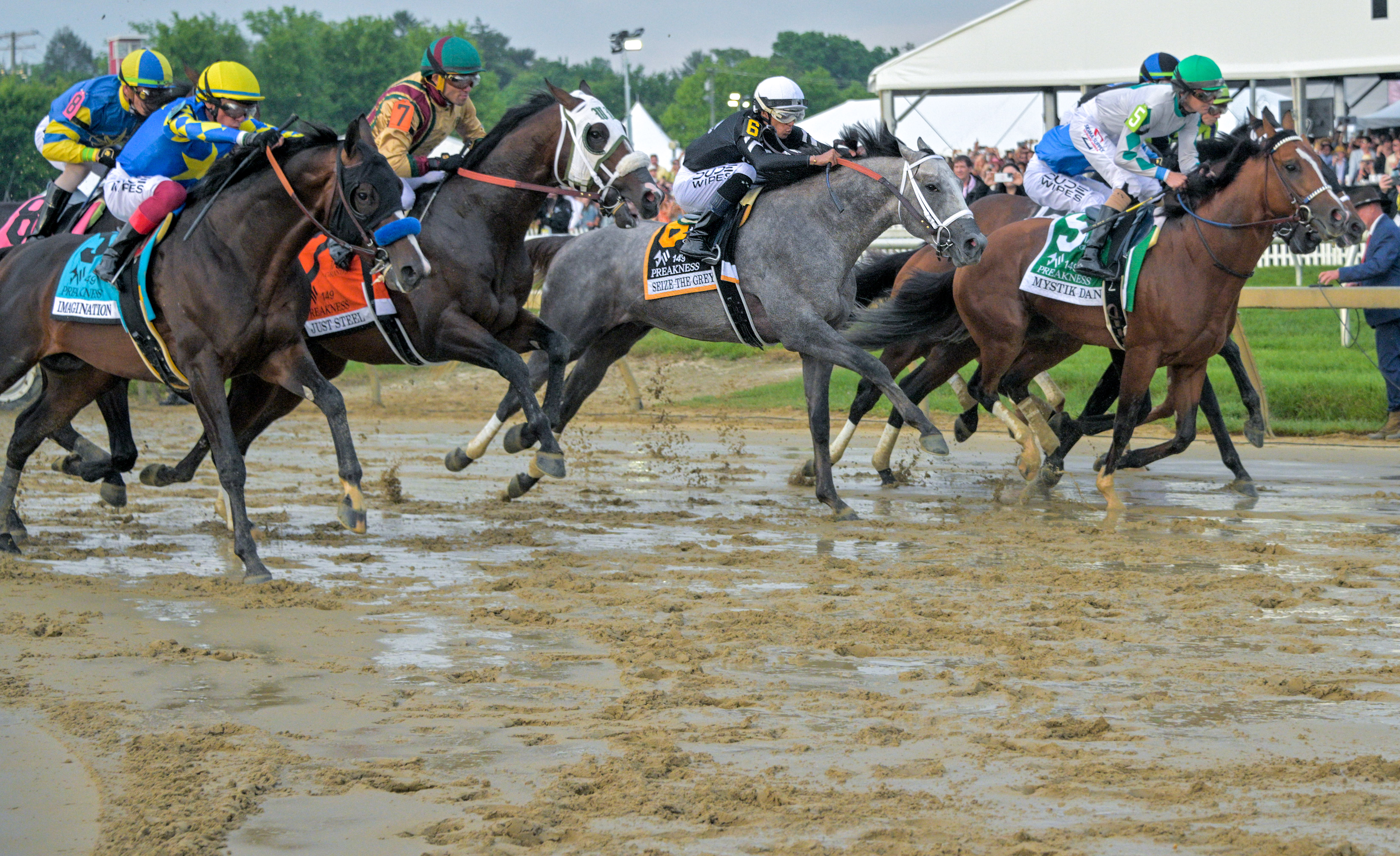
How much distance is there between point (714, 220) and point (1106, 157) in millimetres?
2556

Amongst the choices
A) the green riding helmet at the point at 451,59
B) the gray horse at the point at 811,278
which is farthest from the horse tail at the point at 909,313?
the green riding helmet at the point at 451,59

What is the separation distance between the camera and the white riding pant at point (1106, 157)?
8875mm

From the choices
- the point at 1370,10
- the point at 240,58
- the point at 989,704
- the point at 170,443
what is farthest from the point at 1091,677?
the point at 240,58

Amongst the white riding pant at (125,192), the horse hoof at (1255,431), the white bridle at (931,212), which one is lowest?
the horse hoof at (1255,431)

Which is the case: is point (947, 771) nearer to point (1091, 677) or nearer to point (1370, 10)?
point (1091, 677)

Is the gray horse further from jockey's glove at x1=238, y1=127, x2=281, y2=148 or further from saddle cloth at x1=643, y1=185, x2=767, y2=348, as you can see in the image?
jockey's glove at x1=238, y1=127, x2=281, y2=148

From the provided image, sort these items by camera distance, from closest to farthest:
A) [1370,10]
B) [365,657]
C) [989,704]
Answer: [989,704] < [365,657] < [1370,10]

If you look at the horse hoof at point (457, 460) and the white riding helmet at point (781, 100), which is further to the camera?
the horse hoof at point (457, 460)

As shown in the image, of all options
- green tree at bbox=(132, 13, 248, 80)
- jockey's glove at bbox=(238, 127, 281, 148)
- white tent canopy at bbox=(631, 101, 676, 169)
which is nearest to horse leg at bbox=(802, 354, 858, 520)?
jockey's glove at bbox=(238, 127, 281, 148)

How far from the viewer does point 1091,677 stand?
5.05 meters

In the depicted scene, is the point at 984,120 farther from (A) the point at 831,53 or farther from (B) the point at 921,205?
(A) the point at 831,53

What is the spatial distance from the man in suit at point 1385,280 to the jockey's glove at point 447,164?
7.00 m

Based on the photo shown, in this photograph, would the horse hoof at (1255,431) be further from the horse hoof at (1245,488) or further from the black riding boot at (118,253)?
the black riding boot at (118,253)

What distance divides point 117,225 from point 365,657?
4015 millimetres
